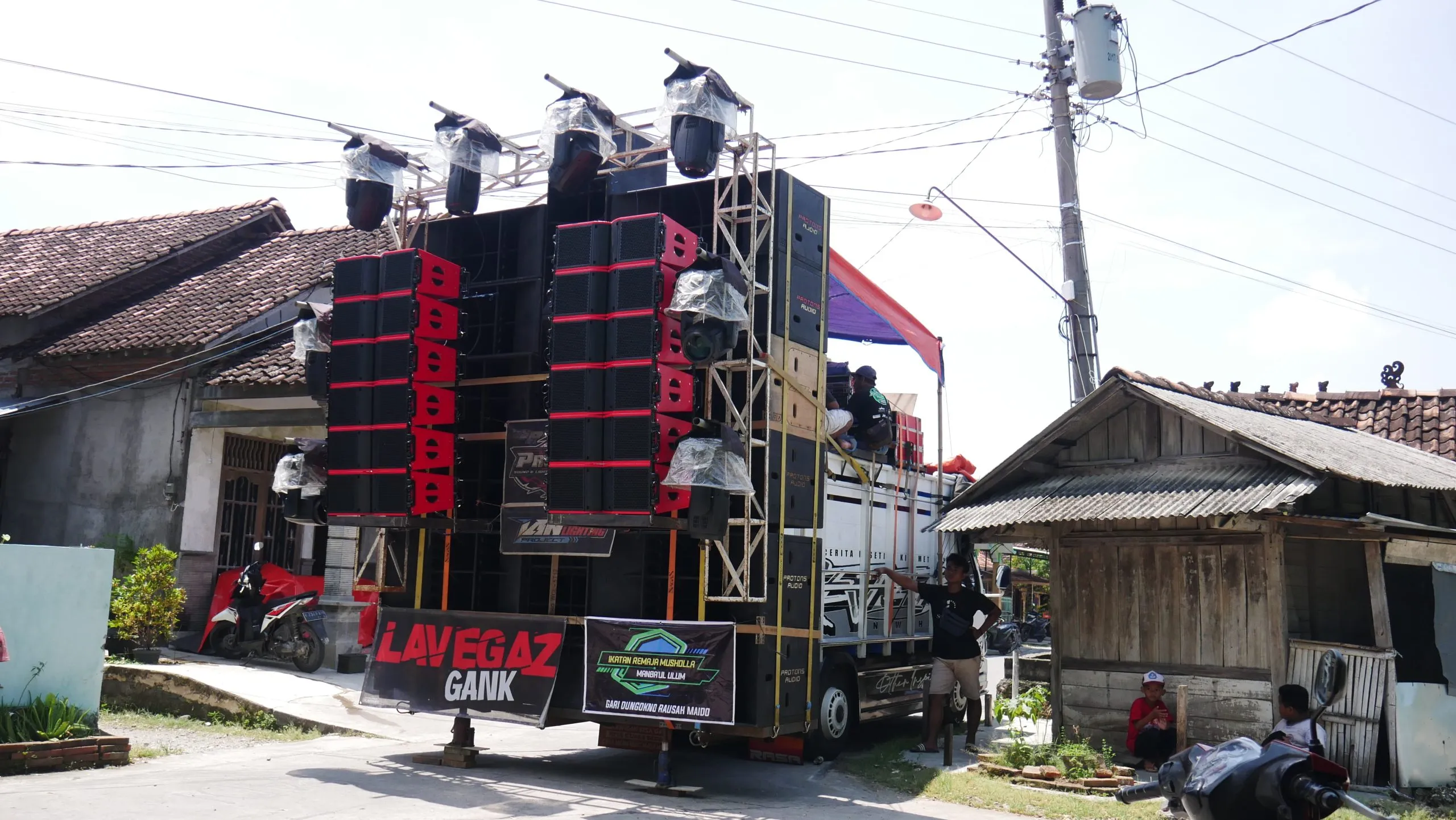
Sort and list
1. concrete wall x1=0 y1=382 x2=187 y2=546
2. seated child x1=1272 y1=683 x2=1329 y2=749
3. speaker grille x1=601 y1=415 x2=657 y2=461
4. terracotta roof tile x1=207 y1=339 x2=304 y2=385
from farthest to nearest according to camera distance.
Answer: concrete wall x1=0 y1=382 x2=187 y2=546, terracotta roof tile x1=207 y1=339 x2=304 y2=385, speaker grille x1=601 y1=415 x2=657 y2=461, seated child x1=1272 y1=683 x2=1329 y2=749

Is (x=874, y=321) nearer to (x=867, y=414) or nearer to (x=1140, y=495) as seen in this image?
(x=867, y=414)

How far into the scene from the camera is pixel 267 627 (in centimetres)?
1642

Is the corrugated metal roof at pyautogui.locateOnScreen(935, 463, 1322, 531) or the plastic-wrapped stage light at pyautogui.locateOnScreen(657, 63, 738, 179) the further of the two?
the plastic-wrapped stage light at pyautogui.locateOnScreen(657, 63, 738, 179)

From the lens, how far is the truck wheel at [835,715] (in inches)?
447

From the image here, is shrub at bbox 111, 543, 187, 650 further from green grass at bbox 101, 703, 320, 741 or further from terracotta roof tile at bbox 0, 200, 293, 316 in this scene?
terracotta roof tile at bbox 0, 200, 293, 316

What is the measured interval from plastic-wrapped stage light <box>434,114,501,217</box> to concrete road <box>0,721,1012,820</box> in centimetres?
568

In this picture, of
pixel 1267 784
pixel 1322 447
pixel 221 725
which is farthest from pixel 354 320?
pixel 1322 447

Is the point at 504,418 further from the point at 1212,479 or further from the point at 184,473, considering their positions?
the point at 184,473

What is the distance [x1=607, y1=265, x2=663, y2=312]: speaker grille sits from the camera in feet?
32.6

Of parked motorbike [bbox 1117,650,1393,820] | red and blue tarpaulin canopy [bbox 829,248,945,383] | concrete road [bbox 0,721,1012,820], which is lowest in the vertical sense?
concrete road [bbox 0,721,1012,820]

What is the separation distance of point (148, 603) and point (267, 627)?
1.59 m

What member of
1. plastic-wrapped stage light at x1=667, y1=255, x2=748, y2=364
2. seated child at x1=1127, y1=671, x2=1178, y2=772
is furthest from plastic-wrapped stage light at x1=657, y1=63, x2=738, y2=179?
seated child at x1=1127, y1=671, x2=1178, y2=772

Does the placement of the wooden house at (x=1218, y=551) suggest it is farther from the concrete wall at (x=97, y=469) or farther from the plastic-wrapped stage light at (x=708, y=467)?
the concrete wall at (x=97, y=469)

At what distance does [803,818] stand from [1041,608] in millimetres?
28243
